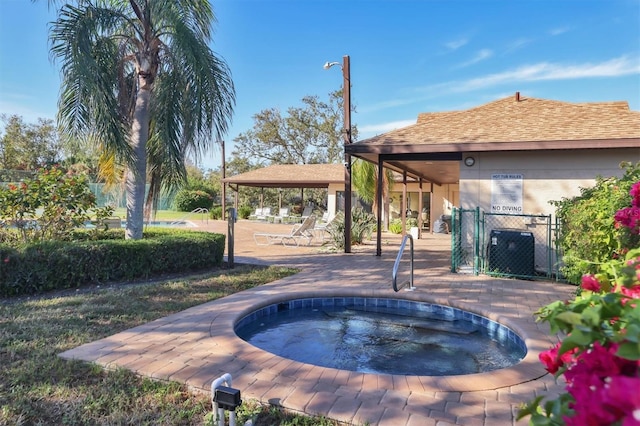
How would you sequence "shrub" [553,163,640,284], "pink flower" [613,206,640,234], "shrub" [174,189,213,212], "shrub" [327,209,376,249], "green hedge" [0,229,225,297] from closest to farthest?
1. "pink flower" [613,206,640,234]
2. "shrub" [553,163,640,284]
3. "green hedge" [0,229,225,297]
4. "shrub" [327,209,376,249]
5. "shrub" [174,189,213,212]

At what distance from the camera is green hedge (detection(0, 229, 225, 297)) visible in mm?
5891

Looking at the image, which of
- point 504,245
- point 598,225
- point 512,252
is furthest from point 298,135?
point 598,225

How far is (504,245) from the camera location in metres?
8.08

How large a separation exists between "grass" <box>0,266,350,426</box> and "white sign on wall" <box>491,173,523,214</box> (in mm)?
6849

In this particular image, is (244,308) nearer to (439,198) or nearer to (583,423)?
(583,423)

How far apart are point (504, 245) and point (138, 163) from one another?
7480 mm

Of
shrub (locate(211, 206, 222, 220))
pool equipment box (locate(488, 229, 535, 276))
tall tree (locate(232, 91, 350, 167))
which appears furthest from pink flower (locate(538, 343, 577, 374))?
tall tree (locate(232, 91, 350, 167))

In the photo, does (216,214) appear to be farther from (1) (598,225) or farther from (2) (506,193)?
(1) (598,225)

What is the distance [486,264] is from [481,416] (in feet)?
20.3

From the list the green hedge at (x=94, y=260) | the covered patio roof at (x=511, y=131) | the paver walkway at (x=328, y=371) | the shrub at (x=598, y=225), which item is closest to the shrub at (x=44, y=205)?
the green hedge at (x=94, y=260)

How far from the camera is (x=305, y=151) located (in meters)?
39.4

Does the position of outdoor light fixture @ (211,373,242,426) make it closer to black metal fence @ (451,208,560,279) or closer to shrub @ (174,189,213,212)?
black metal fence @ (451,208,560,279)

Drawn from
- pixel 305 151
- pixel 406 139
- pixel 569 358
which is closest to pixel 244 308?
pixel 569 358

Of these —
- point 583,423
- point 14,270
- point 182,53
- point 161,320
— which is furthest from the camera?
point 182,53
